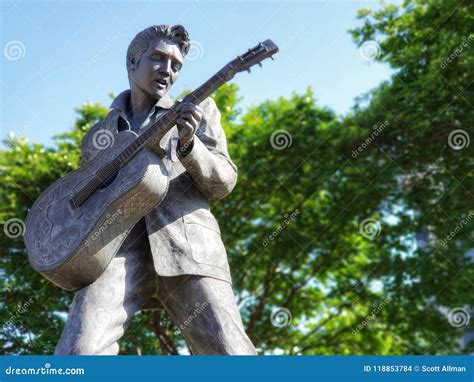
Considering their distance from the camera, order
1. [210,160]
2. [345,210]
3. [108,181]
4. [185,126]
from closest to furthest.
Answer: [185,126] < [108,181] < [210,160] < [345,210]

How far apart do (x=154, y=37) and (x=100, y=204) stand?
146 cm

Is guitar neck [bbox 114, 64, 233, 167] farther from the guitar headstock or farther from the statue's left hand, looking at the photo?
the guitar headstock

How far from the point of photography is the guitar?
4.51m

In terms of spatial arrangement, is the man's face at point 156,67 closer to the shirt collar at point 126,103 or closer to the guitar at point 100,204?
the shirt collar at point 126,103

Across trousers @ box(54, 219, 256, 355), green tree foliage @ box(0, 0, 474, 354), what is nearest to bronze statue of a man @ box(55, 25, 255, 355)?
trousers @ box(54, 219, 256, 355)

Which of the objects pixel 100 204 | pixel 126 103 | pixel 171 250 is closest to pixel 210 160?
pixel 171 250

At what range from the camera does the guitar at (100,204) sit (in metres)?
4.51

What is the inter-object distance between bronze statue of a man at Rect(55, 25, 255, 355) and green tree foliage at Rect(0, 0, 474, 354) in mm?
7117

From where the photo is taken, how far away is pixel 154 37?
5.36m

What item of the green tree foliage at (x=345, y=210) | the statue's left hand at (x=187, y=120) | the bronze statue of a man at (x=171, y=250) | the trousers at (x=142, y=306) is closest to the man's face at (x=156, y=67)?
the bronze statue of a man at (x=171, y=250)

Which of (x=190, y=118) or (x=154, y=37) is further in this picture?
(x=154, y=37)

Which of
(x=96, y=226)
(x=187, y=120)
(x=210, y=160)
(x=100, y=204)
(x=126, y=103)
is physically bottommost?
(x=96, y=226)

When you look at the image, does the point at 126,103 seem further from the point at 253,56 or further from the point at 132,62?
the point at 253,56

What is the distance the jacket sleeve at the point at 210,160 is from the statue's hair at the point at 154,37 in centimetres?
51
